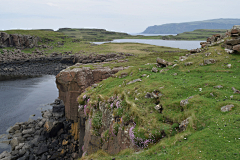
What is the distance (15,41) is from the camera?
12688 centimetres

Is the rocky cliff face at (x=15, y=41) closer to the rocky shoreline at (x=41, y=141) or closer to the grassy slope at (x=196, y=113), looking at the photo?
the rocky shoreline at (x=41, y=141)

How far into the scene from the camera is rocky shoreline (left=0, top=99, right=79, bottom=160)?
2695cm

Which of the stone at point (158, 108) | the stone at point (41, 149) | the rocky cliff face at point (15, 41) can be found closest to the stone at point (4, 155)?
the stone at point (41, 149)

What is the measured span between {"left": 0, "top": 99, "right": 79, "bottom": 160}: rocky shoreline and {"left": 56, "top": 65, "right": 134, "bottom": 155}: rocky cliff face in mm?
2782

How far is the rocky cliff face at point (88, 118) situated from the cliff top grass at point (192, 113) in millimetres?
1553

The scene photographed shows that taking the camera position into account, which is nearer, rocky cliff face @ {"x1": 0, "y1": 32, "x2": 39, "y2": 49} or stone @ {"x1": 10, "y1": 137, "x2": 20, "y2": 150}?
stone @ {"x1": 10, "y1": 137, "x2": 20, "y2": 150}

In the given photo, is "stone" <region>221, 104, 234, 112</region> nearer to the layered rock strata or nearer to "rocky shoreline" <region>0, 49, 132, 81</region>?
"rocky shoreline" <region>0, 49, 132, 81</region>

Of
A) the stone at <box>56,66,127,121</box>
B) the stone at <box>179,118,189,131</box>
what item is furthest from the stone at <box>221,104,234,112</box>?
the stone at <box>56,66,127,121</box>

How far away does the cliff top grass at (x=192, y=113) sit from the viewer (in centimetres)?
975

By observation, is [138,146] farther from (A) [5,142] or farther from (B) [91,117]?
(A) [5,142]

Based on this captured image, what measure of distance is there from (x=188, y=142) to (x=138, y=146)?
174 inches

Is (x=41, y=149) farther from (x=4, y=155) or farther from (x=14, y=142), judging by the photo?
(x=14, y=142)

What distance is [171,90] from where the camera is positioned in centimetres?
1752

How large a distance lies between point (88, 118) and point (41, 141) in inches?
572
